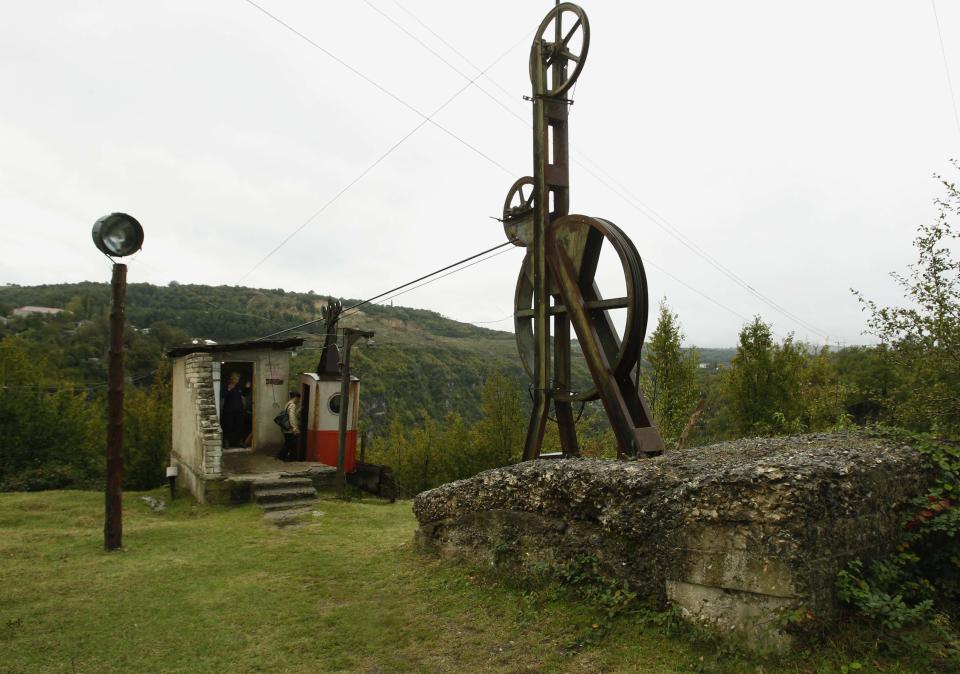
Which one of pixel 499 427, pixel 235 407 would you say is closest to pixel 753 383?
pixel 499 427

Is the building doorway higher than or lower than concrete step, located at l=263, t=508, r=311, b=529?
higher

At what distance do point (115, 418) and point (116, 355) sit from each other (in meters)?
0.88

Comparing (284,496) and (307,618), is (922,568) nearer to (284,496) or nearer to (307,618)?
(307,618)

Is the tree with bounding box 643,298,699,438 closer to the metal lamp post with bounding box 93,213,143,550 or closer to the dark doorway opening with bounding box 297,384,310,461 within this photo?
the dark doorway opening with bounding box 297,384,310,461

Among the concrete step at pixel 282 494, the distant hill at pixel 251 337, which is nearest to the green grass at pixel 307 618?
the concrete step at pixel 282 494

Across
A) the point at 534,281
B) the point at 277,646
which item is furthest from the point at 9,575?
the point at 534,281

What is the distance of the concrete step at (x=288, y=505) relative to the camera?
11.7 meters

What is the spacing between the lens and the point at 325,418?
51.0ft

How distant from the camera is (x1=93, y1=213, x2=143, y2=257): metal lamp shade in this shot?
27.4 ft

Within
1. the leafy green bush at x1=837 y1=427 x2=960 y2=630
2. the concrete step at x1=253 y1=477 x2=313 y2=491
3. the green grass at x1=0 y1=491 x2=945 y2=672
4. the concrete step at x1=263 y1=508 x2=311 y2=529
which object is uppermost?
the leafy green bush at x1=837 y1=427 x2=960 y2=630

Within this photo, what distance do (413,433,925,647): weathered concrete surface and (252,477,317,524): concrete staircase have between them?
255 inches

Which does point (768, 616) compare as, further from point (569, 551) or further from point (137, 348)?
point (137, 348)

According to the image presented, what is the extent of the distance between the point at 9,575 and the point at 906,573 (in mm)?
9018

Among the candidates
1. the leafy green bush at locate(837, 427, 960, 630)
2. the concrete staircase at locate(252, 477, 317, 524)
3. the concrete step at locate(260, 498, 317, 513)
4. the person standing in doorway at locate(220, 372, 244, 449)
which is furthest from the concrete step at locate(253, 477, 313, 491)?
the leafy green bush at locate(837, 427, 960, 630)
